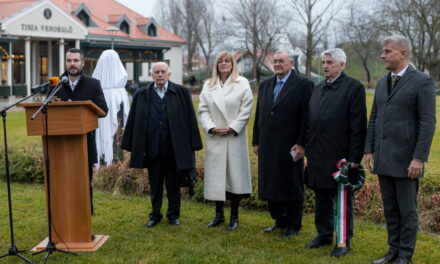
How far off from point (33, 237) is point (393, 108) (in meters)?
4.11

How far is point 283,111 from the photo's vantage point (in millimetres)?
5727

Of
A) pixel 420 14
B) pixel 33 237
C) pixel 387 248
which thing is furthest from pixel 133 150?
pixel 420 14

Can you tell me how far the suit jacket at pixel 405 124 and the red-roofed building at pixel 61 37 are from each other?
28151 millimetres

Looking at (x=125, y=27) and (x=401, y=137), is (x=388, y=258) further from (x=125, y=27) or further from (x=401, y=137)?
(x=125, y=27)

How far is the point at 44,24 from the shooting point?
3459 cm

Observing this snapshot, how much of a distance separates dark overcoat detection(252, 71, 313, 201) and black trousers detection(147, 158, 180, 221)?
47.3 inches

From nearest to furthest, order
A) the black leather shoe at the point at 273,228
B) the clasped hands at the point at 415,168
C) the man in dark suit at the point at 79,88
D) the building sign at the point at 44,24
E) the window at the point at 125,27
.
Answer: the clasped hands at the point at 415,168
the man in dark suit at the point at 79,88
the black leather shoe at the point at 273,228
the building sign at the point at 44,24
the window at the point at 125,27

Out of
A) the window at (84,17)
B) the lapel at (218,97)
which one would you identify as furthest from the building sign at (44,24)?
the lapel at (218,97)

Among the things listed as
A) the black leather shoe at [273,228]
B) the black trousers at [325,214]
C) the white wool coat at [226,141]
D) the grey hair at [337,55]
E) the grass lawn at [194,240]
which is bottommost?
the grass lawn at [194,240]

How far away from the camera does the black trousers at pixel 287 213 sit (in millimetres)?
5961

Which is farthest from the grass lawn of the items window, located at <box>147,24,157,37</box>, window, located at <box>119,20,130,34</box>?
window, located at <box>147,24,157,37</box>

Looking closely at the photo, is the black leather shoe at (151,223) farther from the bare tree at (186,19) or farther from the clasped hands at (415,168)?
the bare tree at (186,19)

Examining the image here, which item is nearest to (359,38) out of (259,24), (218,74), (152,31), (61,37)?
(259,24)

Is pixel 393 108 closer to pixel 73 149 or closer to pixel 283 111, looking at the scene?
pixel 283 111
